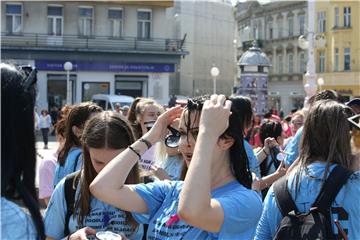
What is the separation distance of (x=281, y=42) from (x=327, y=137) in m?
54.0

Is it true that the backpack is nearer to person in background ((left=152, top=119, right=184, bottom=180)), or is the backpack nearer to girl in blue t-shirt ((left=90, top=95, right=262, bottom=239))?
girl in blue t-shirt ((left=90, top=95, right=262, bottom=239))

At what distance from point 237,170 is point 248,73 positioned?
1763 centimetres

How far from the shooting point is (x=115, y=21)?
32781 mm

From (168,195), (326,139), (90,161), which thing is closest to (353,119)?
(326,139)

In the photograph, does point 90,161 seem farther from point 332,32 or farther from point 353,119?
point 332,32

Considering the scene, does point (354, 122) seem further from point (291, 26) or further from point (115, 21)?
point (291, 26)

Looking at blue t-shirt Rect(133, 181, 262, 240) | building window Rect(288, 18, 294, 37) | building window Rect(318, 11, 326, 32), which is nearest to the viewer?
blue t-shirt Rect(133, 181, 262, 240)

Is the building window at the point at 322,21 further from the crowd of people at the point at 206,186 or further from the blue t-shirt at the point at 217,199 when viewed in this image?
the blue t-shirt at the point at 217,199

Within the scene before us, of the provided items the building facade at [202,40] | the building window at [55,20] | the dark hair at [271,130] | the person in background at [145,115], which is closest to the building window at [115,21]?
the building window at [55,20]

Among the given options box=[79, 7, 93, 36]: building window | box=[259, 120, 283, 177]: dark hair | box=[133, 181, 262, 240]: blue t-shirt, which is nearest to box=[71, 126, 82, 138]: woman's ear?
box=[133, 181, 262, 240]: blue t-shirt

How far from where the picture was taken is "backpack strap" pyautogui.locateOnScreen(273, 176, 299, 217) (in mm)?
3072

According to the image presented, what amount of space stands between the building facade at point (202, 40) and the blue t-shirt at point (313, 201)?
154 ft

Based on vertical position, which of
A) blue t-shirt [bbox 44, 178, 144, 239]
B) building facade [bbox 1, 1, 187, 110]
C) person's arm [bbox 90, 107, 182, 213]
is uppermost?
building facade [bbox 1, 1, 187, 110]

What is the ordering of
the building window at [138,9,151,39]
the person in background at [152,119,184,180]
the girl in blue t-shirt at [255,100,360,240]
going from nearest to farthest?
1. the girl in blue t-shirt at [255,100,360,240]
2. the person in background at [152,119,184,180]
3. the building window at [138,9,151,39]
